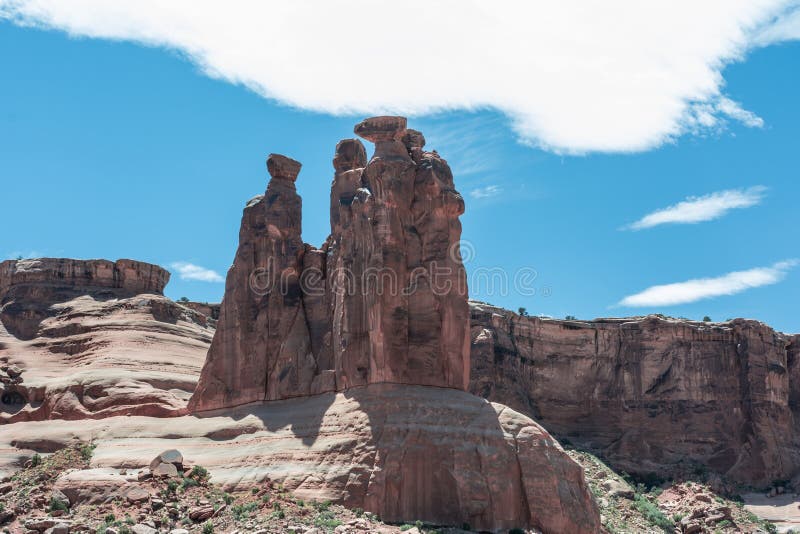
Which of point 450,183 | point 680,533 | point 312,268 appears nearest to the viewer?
point 450,183

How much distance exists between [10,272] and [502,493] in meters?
39.0

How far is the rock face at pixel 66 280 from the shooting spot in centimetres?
6594

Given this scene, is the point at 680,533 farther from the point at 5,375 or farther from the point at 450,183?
the point at 5,375

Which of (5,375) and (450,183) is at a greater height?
(450,183)

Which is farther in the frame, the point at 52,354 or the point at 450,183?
the point at 52,354

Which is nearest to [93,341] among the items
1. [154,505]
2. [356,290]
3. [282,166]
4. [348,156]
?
[282,166]

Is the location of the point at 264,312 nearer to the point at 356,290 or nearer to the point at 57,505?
the point at 356,290

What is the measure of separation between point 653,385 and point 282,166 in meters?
42.8

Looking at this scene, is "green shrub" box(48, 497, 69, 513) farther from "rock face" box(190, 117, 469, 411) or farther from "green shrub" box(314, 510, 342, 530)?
"green shrub" box(314, 510, 342, 530)

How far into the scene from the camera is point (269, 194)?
5434 cm

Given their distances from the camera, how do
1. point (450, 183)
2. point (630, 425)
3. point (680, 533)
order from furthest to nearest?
1. point (630, 425)
2. point (680, 533)
3. point (450, 183)

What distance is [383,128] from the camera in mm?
47938

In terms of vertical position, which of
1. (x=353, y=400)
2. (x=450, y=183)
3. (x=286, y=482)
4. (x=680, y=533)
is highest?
(x=450, y=183)

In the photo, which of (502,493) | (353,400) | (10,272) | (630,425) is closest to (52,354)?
(10,272)
